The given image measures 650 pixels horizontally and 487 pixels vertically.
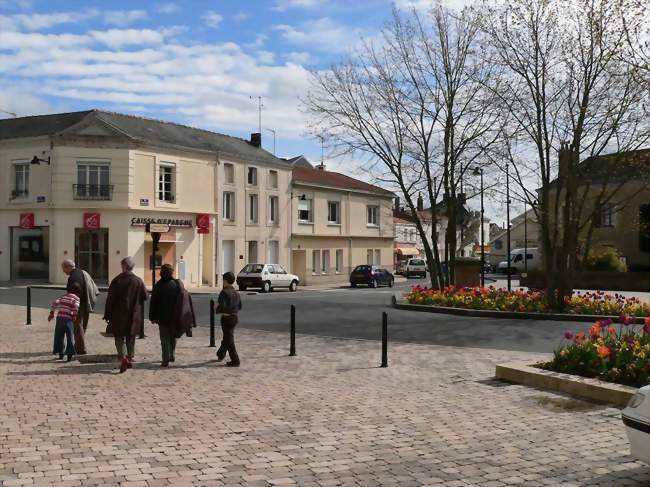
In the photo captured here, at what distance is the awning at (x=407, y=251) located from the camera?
77250 millimetres

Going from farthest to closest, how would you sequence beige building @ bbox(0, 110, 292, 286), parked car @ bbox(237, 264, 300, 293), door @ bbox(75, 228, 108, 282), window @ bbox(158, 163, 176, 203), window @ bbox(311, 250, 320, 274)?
window @ bbox(311, 250, 320, 274)
window @ bbox(158, 163, 176, 203)
parked car @ bbox(237, 264, 300, 293)
door @ bbox(75, 228, 108, 282)
beige building @ bbox(0, 110, 292, 286)

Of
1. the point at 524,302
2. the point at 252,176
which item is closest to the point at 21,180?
the point at 252,176

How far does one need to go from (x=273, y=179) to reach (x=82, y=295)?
34778 millimetres

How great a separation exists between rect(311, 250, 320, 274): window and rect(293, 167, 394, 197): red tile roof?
479 centimetres

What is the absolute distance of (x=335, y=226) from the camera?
168 feet

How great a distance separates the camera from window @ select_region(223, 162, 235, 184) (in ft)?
137

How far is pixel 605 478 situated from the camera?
555 cm

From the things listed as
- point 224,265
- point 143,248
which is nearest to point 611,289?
point 224,265

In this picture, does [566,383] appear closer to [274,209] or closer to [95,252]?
[95,252]

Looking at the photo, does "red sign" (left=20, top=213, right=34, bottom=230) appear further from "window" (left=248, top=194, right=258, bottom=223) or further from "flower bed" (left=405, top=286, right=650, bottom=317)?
"flower bed" (left=405, top=286, right=650, bottom=317)

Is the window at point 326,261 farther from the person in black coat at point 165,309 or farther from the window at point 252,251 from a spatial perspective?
the person in black coat at point 165,309

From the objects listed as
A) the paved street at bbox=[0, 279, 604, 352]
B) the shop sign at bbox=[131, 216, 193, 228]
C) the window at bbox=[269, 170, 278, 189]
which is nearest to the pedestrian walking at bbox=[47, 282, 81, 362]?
the paved street at bbox=[0, 279, 604, 352]

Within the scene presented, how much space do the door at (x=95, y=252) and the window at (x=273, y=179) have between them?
1255 cm

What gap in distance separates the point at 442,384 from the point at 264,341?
5340 millimetres
